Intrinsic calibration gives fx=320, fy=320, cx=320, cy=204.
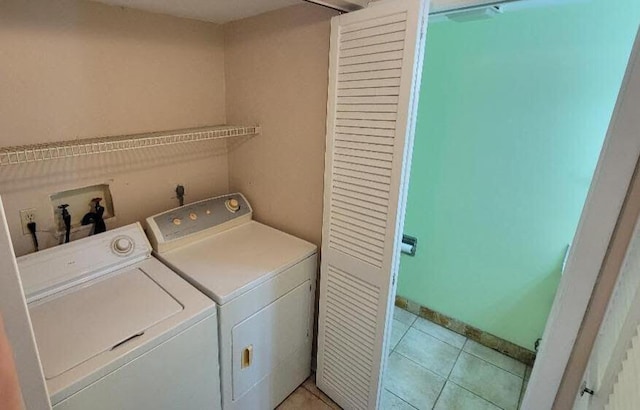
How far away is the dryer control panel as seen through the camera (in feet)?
5.61

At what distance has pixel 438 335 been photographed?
252cm

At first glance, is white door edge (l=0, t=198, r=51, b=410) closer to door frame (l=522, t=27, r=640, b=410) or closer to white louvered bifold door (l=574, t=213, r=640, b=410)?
white louvered bifold door (l=574, t=213, r=640, b=410)

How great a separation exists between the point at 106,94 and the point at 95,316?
109cm

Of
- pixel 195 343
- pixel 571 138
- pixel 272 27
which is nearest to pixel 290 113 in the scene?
pixel 272 27

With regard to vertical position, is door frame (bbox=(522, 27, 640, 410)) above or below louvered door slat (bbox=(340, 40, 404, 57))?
below

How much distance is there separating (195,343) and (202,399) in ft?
1.00

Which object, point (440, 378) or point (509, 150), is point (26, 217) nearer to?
point (440, 378)

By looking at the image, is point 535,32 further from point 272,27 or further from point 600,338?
point 600,338

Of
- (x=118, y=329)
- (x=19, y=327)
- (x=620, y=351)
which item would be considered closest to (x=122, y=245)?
(x=118, y=329)

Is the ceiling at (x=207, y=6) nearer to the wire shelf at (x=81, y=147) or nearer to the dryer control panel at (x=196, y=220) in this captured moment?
the wire shelf at (x=81, y=147)

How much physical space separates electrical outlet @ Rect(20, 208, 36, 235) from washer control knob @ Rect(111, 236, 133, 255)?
37 cm

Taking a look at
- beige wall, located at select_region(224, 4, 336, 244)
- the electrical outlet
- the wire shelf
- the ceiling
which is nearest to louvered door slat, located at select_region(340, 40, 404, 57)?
beige wall, located at select_region(224, 4, 336, 244)

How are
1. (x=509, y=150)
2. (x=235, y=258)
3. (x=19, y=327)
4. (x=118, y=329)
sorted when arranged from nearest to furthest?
(x=19, y=327) < (x=118, y=329) < (x=235, y=258) < (x=509, y=150)

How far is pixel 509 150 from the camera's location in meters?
2.05
